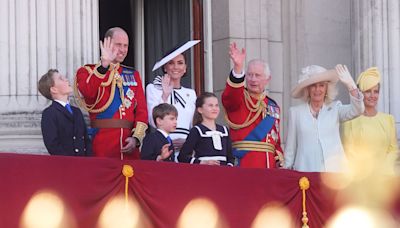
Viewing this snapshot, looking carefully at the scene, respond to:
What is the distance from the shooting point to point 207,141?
Result: 13.4 meters

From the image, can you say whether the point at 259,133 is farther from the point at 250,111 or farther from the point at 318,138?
the point at 318,138

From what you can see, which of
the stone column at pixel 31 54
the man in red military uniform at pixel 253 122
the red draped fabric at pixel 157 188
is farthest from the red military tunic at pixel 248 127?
the stone column at pixel 31 54

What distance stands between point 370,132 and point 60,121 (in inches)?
140

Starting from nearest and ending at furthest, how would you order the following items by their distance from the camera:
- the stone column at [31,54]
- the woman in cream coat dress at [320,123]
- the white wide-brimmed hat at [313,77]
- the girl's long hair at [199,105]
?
the stone column at [31,54]
the girl's long hair at [199,105]
the woman in cream coat dress at [320,123]
the white wide-brimmed hat at [313,77]

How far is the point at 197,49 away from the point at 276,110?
2.82 m

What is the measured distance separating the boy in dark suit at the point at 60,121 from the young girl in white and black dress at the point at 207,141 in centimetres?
100

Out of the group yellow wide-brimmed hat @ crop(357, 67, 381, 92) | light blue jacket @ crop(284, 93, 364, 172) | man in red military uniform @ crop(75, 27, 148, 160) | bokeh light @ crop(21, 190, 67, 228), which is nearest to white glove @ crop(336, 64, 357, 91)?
light blue jacket @ crop(284, 93, 364, 172)

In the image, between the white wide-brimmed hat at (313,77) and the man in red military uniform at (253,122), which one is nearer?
the man in red military uniform at (253,122)

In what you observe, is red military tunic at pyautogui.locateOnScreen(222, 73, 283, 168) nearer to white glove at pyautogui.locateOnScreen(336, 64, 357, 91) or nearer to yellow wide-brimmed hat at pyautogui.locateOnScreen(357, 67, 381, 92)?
white glove at pyautogui.locateOnScreen(336, 64, 357, 91)

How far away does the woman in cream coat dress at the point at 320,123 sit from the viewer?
1407cm

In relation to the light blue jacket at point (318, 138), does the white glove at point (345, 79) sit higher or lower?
higher

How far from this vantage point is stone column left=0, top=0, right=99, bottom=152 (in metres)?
13.2

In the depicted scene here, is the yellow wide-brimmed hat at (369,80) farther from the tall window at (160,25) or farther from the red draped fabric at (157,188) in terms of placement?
the tall window at (160,25)

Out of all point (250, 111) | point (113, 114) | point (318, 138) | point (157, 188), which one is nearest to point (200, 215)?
point (157, 188)
